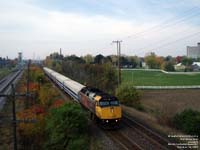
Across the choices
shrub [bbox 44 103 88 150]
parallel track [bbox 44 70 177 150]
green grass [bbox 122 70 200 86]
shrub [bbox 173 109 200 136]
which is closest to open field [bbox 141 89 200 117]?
shrub [bbox 173 109 200 136]

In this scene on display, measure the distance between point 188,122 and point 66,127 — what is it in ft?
36.7

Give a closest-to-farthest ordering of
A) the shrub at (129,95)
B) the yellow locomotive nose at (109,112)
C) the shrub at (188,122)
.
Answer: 1. the shrub at (188,122)
2. the yellow locomotive nose at (109,112)
3. the shrub at (129,95)

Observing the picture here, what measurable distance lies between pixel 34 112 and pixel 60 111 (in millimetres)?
11904

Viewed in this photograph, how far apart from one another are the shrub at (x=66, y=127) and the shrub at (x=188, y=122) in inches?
A: 364

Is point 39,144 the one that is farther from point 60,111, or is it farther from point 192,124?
point 192,124

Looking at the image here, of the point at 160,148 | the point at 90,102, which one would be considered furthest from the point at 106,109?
the point at 160,148

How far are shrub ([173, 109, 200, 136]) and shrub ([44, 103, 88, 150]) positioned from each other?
30.4 ft

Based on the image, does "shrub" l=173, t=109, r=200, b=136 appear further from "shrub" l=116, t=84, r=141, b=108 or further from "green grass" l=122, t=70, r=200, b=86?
"green grass" l=122, t=70, r=200, b=86

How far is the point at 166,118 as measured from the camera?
2895cm

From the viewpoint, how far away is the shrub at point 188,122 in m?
24.8

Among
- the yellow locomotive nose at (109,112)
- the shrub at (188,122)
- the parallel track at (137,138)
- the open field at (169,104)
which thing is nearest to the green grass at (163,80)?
the open field at (169,104)

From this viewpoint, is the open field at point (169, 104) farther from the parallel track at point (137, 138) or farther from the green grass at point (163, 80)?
the green grass at point (163, 80)

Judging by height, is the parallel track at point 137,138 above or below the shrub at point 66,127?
below

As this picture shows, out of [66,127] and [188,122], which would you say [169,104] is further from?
[66,127]
